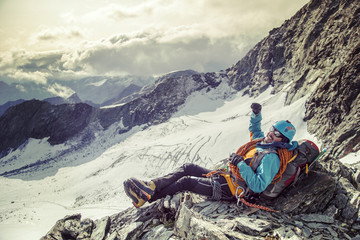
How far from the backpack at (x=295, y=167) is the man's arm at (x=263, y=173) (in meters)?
0.53

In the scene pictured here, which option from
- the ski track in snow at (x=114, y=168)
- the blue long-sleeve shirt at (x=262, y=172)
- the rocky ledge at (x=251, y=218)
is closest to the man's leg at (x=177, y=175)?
the rocky ledge at (x=251, y=218)

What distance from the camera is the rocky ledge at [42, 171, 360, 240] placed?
530 cm

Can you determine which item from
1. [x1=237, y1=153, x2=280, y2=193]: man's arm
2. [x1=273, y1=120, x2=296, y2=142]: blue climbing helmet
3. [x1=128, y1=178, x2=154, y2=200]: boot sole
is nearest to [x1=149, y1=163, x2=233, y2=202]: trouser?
[x1=128, y1=178, x2=154, y2=200]: boot sole

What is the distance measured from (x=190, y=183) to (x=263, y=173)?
8.60 feet

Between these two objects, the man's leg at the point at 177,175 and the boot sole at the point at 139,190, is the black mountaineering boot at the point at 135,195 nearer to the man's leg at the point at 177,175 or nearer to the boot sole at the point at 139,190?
the boot sole at the point at 139,190

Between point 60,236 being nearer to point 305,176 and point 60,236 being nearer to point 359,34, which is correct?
point 305,176

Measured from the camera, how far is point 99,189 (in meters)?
41.0

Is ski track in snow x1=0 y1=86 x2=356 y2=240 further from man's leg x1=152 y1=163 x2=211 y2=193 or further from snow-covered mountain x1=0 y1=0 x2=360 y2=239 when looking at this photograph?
man's leg x1=152 y1=163 x2=211 y2=193

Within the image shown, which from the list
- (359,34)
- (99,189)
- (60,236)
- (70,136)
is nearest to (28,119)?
(70,136)

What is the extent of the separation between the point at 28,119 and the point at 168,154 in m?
87.4

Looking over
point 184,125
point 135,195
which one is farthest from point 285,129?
point 184,125

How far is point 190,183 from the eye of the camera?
740 cm

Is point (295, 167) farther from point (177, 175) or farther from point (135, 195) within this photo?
point (135, 195)

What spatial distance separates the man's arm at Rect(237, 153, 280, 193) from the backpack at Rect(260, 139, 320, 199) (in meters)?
0.53
